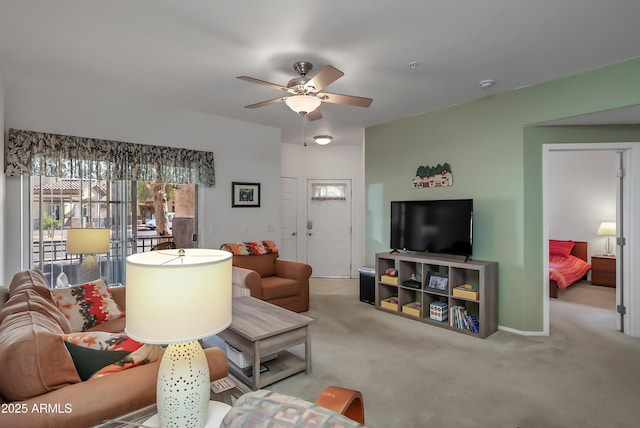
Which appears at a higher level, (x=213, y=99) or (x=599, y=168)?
(x=213, y=99)

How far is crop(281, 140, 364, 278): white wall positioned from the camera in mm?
6633

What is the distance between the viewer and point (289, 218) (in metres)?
6.52

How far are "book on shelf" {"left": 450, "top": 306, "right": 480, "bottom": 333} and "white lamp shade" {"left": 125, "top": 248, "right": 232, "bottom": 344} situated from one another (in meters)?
3.26

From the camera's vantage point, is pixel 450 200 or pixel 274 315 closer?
pixel 274 315

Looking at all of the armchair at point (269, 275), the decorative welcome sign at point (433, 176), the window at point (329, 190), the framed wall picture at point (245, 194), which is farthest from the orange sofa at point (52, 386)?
the window at point (329, 190)

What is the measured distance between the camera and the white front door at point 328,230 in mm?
6695

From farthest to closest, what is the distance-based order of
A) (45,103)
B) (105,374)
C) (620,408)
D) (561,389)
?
1. (45,103)
2. (561,389)
3. (620,408)
4. (105,374)

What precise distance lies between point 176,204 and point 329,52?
3067mm

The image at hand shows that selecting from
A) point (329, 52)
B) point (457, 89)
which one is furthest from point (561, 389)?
point (329, 52)

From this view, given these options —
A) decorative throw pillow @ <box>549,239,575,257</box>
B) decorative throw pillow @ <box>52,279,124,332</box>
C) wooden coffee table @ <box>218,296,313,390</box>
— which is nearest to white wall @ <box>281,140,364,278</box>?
decorative throw pillow @ <box>549,239,575,257</box>

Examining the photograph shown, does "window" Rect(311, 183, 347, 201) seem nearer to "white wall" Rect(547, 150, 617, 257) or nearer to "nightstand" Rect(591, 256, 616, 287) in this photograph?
"white wall" Rect(547, 150, 617, 257)

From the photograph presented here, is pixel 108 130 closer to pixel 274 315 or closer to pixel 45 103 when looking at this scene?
pixel 45 103

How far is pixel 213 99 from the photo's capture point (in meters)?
3.93

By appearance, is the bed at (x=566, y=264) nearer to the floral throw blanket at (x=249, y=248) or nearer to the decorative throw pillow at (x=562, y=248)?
the decorative throw pillow at (x=562, y=248)
